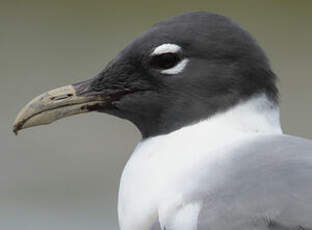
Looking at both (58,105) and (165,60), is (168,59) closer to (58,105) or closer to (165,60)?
(165,60)

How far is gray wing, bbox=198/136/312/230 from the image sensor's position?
1.12m

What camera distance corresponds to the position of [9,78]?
2.76 meters

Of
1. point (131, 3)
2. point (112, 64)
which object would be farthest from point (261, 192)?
point (131, 3)

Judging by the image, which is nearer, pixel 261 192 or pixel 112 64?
A: pixel 261 192

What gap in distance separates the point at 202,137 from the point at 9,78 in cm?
154

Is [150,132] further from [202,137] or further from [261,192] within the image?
[261,192]

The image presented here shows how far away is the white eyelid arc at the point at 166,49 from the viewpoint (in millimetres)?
1355

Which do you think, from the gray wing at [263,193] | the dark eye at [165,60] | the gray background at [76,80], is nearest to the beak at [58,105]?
the dark eye at [165,60]

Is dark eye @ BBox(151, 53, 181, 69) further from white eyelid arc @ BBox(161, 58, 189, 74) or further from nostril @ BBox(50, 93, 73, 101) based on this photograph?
nostril @ BBox(50, 93, 73, 101)

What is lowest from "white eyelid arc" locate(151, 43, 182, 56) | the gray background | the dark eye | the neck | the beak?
the gray background

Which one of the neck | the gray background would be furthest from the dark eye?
the gray background

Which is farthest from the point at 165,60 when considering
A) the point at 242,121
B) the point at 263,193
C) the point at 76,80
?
the point at 76,80

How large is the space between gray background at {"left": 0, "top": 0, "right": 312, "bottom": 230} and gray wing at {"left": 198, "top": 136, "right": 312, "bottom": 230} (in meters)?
1.47

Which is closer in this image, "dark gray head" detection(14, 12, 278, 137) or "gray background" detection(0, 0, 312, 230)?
"dark gray head" detection(14, 12, 278, 137)
